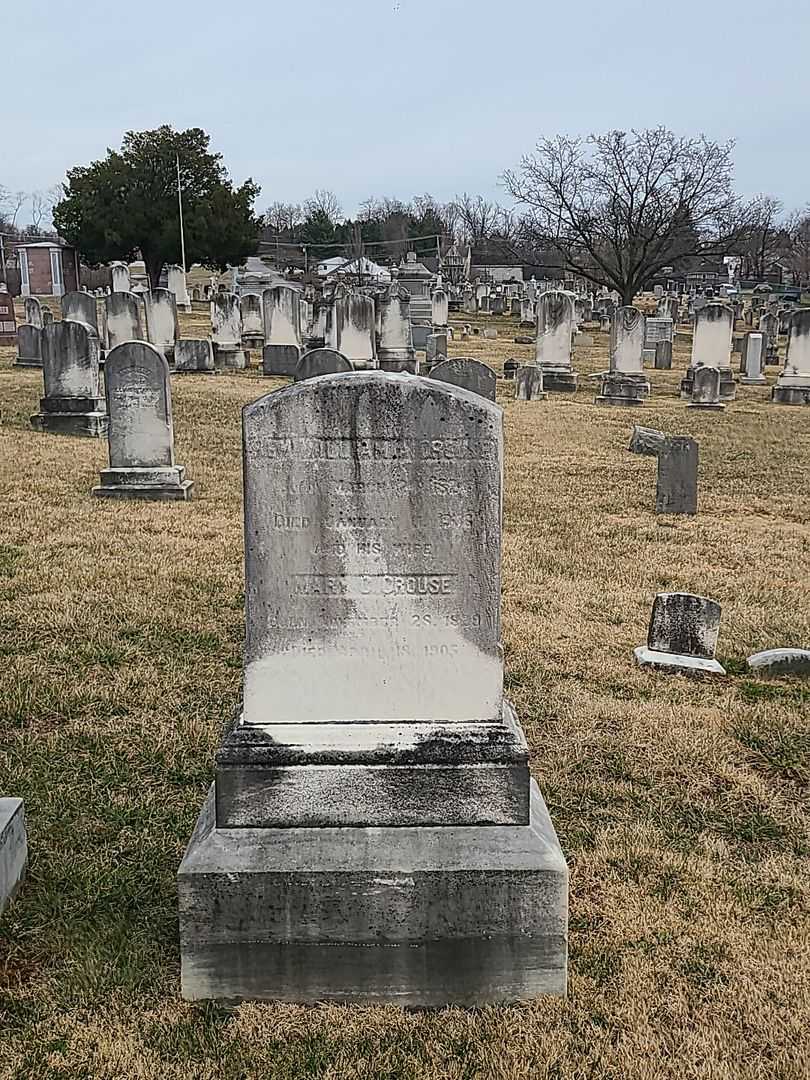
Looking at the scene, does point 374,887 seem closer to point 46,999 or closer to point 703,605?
point 46,999

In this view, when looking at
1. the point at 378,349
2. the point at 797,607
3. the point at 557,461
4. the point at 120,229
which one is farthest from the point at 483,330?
the point at 797,607

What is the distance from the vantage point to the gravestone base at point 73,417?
13.4m

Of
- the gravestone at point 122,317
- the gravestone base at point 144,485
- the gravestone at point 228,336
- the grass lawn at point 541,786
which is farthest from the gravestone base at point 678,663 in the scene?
the gravestone at point 228,336

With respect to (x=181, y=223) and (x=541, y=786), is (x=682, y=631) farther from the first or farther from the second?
(x=181, y=223)

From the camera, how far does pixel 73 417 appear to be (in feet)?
44.1

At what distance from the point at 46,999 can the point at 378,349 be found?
19.5 meters

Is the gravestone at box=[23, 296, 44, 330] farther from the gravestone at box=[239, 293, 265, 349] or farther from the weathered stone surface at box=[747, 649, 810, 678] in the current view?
the weathered stone surface at box=[747, 649, 810, 678]

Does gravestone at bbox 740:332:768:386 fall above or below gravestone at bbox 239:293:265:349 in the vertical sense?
below

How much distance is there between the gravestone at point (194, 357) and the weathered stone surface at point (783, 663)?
16.4m

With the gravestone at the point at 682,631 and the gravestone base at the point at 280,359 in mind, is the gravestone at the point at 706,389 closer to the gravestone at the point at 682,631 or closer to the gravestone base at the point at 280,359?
the gravestone base at the point at 280,359

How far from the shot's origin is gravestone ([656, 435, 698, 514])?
970cm

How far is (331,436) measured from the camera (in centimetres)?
310

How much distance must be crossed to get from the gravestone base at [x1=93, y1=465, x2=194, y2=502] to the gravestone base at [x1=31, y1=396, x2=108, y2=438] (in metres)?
3.69

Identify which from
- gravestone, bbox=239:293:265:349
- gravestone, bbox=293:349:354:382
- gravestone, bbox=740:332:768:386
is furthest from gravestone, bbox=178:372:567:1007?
gravestone, bbox=239:293:265:349
